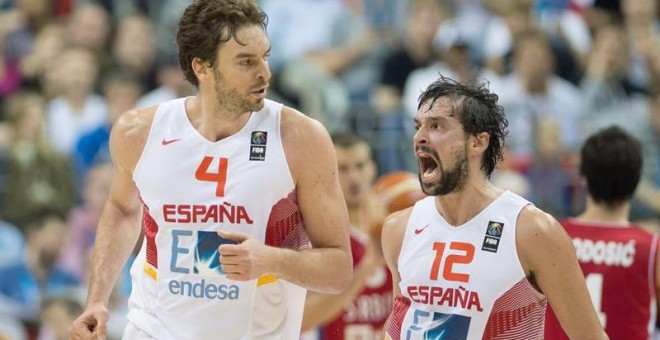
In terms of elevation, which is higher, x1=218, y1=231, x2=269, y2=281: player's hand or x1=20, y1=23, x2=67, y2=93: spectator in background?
x1=20, y1=23, x2=67, y2=93: spectator in background

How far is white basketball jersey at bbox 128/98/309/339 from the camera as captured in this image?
5.84 m

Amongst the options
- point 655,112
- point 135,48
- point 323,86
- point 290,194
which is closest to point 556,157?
point 655,112

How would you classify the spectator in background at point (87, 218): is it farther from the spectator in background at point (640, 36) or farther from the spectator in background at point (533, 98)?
the spectator in background at point (640, 36)

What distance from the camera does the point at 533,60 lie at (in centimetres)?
1294

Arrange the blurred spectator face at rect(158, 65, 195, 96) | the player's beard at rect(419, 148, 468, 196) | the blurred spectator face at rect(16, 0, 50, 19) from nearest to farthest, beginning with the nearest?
the player's beard at rect(419, 148, 468, 196) → the blurred spectator face at rect(158, 65, 195, 96) → the blurred spectator face at rect(16, 0, 50, 19)

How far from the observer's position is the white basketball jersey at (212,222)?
5840mm

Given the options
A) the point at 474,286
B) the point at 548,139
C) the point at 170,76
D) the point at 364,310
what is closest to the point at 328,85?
the point at 170,76

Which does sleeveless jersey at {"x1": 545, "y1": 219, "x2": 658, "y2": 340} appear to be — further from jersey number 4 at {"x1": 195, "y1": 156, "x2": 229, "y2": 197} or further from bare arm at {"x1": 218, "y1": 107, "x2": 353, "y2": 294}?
jersey number 4 at {"x1": 195, "y1": 156, "x2": 229, "y2": 197}

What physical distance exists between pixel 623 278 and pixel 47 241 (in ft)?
22.4

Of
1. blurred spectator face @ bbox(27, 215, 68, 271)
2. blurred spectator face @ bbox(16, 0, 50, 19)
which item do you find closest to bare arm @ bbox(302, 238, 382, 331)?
blurred spectator face @ bbox(27, 215, 68, 271)

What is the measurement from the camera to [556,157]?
12266 millimetres

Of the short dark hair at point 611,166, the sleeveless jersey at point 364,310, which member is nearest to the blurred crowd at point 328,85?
the sleeveless jersey at point 364,310

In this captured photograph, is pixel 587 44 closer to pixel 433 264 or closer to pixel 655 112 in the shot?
pixel 655 112

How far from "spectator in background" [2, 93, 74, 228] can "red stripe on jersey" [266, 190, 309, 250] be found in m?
6.71
